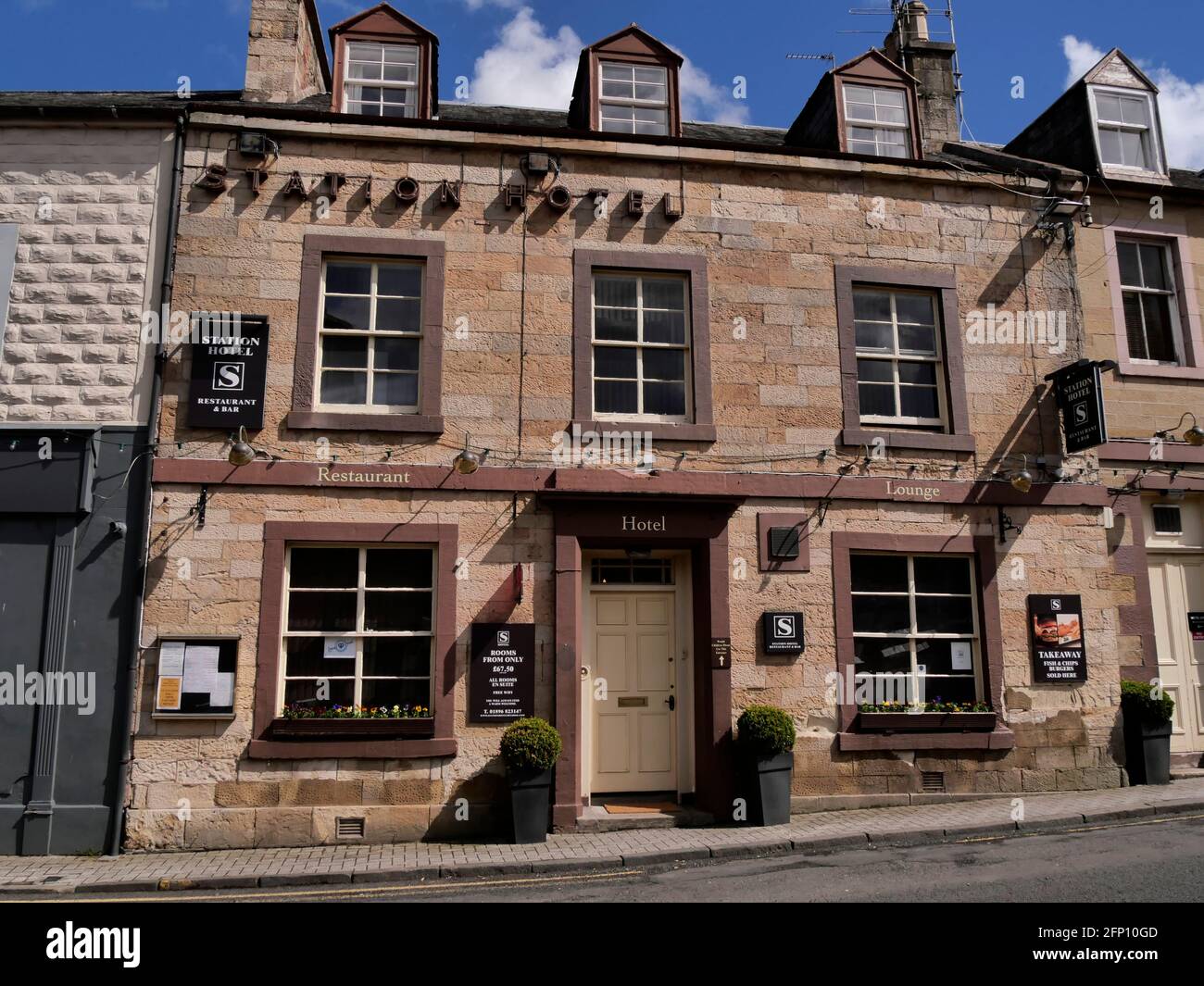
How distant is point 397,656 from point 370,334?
3784mm

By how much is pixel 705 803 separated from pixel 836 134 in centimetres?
896

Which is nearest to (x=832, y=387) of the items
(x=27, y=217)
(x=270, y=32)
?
(x=270, y=32)

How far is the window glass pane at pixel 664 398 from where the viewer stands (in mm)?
11141

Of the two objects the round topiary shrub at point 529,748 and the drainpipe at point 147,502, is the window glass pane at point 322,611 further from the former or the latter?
the round topiary shrub at point 529,748

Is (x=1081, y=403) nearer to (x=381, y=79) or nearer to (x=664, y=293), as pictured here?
(x=664, y=293)

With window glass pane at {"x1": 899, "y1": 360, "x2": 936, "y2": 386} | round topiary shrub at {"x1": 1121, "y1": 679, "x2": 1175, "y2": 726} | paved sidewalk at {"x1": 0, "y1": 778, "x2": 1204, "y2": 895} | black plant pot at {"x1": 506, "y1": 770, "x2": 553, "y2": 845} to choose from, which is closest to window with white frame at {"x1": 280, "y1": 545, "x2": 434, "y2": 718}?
black plant pot at {"x1": 506, "y1": 770, "x2": 553, "y2": 845}

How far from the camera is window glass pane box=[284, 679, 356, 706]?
389 inches

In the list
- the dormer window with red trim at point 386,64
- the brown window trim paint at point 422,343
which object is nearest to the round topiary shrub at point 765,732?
the brown window trim paint at point 422,343

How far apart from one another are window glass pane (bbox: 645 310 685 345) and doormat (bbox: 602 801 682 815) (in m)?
5.54

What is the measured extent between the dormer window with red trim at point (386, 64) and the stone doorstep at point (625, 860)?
355 inches

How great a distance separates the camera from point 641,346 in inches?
440

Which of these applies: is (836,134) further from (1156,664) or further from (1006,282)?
(1156,664)

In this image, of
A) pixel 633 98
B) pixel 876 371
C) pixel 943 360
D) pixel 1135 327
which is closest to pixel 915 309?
pixel 943 360

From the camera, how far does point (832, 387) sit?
1141 centimetres
